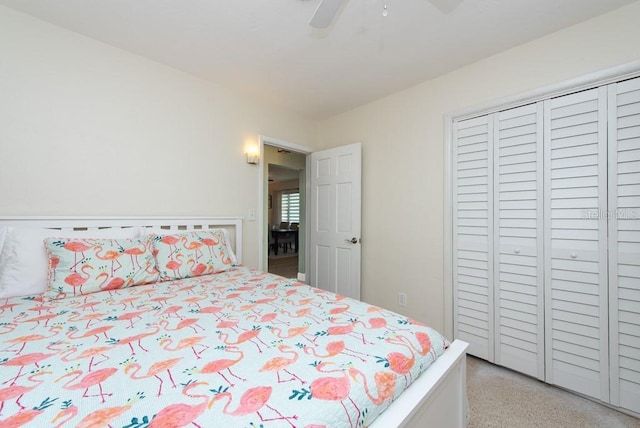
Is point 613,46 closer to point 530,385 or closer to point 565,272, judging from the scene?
point 565,272

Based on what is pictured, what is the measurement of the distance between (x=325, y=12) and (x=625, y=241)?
7.21ft

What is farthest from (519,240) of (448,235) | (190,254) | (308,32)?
(190,254)

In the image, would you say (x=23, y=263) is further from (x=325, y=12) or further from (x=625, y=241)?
(x=625, y=241)

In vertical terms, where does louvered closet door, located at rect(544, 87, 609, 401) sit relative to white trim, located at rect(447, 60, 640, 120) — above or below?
below

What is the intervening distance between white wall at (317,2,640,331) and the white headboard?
145cm

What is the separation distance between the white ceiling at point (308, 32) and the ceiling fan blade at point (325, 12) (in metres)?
0.41

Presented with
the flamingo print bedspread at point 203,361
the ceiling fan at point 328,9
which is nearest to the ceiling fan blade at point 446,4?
the ceiling fan at point 328,9

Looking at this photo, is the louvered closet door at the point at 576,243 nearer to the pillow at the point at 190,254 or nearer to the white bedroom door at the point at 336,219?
the white bedroom door at the point at 336,219

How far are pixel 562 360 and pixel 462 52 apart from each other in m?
2.36

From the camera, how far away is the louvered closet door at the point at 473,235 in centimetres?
217

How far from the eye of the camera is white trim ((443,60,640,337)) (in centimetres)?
165

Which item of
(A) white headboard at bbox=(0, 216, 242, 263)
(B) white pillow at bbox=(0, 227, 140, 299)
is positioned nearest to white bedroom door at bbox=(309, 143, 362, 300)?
(A) white headboard at bbox=(0, 216, 242, 263)

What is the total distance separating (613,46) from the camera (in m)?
1.66

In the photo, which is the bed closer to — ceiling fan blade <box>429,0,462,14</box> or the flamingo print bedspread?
the flamingo print bedspread
